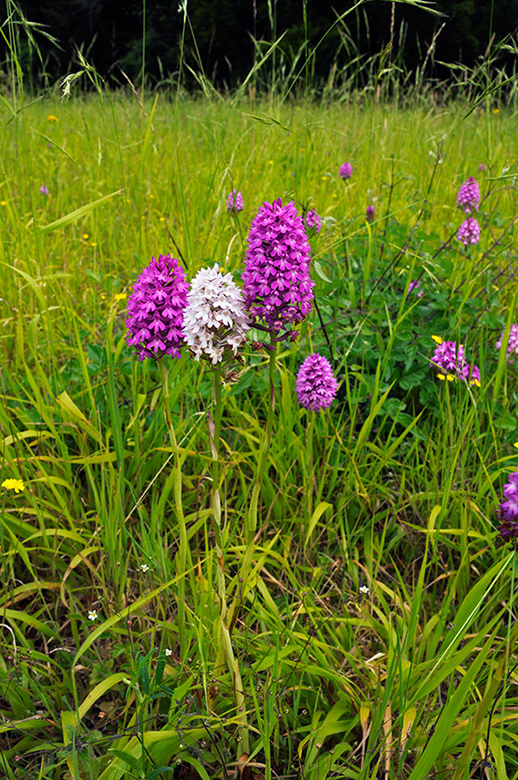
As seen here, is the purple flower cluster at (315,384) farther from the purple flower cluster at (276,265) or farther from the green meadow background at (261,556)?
the purple flower cluster at (276,265)

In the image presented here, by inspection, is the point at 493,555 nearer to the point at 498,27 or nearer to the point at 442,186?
the point at 442,186

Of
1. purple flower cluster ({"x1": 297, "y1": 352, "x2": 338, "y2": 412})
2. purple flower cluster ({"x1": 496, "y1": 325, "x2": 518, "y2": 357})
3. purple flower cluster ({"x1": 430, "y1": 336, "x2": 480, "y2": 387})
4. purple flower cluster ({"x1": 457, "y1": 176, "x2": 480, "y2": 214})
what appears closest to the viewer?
purple flower cluster ({"x1": 297, "y1": 352, "x2": 338, "y2": 412})

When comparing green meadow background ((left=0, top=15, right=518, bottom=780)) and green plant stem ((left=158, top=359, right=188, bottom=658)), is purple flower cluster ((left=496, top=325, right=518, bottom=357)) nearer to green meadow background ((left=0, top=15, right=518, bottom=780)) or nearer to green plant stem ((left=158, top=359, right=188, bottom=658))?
green meadow background ((left=0, top=15, right=518, bottom=780))

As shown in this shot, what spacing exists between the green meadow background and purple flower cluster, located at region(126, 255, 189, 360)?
5.9 inches

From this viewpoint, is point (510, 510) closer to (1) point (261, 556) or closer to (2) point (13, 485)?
(1) point (261, 556)

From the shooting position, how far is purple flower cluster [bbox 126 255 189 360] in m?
1.11

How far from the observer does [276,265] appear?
1.08 metres

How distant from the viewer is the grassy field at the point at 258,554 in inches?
43.5

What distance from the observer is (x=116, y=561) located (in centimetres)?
140

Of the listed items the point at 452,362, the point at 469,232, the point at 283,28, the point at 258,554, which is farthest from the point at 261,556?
the point at 283,28

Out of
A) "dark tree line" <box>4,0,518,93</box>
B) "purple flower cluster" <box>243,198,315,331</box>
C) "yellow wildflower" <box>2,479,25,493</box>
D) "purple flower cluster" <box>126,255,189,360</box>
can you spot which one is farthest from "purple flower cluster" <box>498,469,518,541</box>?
"dark tree line" <box>4,0,518,93</box>

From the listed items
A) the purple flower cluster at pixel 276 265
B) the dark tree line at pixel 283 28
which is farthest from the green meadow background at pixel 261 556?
the dark tree line at pixel 283 28

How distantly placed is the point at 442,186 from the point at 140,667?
3.98 m

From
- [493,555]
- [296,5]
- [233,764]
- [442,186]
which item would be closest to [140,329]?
[233,764]
